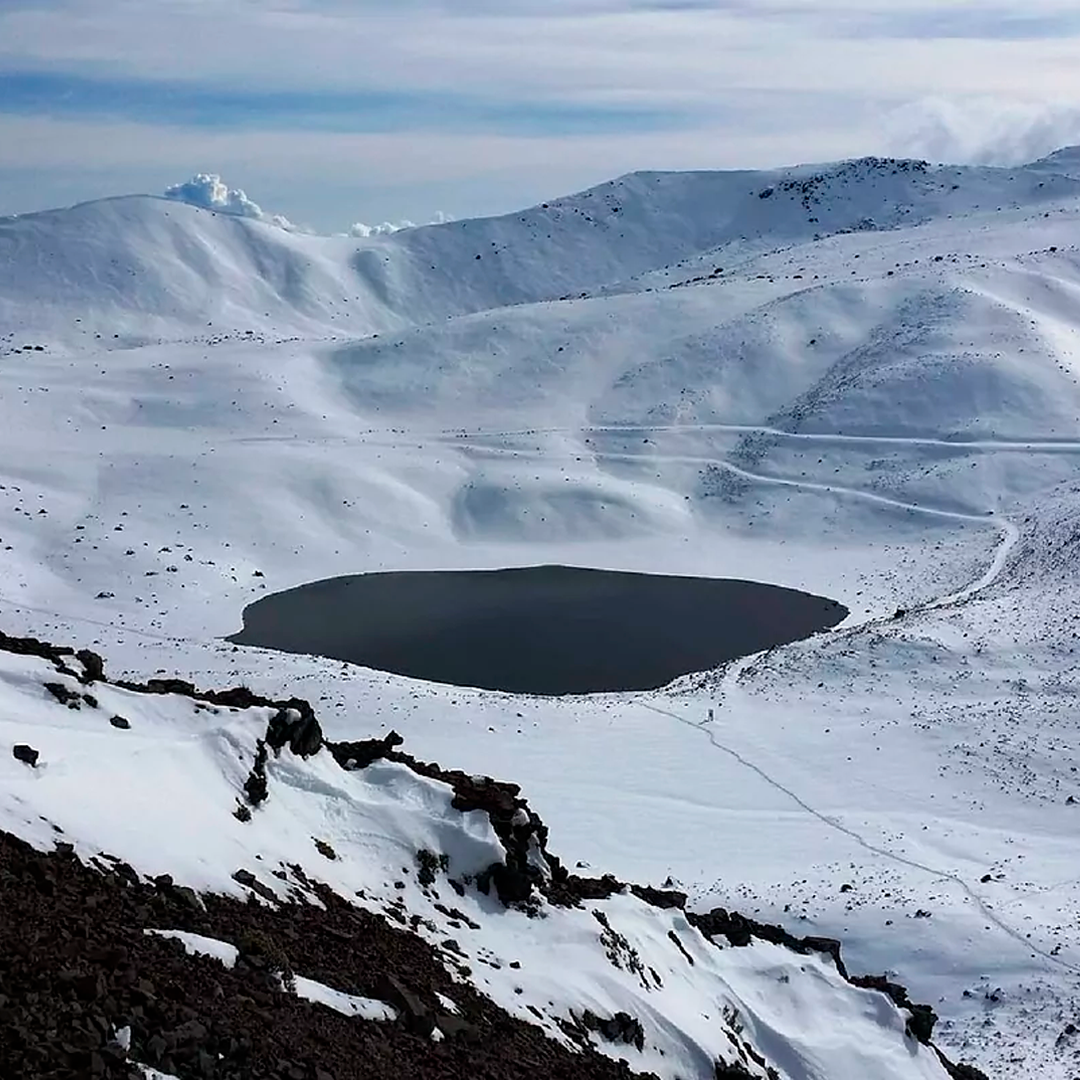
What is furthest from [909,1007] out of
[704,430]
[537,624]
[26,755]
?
[704,430]

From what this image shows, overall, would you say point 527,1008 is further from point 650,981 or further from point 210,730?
point 210,730

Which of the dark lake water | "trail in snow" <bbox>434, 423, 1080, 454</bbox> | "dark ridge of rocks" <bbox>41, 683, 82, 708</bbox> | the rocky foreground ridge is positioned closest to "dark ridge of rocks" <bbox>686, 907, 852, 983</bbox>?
the rocky foreground ridge

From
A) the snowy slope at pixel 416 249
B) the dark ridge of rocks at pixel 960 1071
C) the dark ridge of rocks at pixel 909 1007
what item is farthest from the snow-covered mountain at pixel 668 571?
the snowy slope at pixel 416 249

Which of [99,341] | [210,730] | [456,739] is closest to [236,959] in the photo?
[210,730]

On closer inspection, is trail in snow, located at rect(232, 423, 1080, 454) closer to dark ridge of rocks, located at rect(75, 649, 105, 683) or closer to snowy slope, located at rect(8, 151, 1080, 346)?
dark ridge of rocks, located at rect(75, 649, 105, 683)

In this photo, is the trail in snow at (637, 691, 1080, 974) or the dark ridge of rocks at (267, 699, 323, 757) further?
the trail in snow at (637, 691, 1080, 974)

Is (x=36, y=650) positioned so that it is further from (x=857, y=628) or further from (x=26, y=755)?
(x=857, y=628)

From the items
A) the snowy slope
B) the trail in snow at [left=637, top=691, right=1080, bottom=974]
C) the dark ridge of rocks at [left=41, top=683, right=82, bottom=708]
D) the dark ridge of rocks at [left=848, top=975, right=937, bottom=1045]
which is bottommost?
the trail in snow at [left=637, top=691, right=1080, bottom=974]

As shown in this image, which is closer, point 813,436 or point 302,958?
point 302,958
